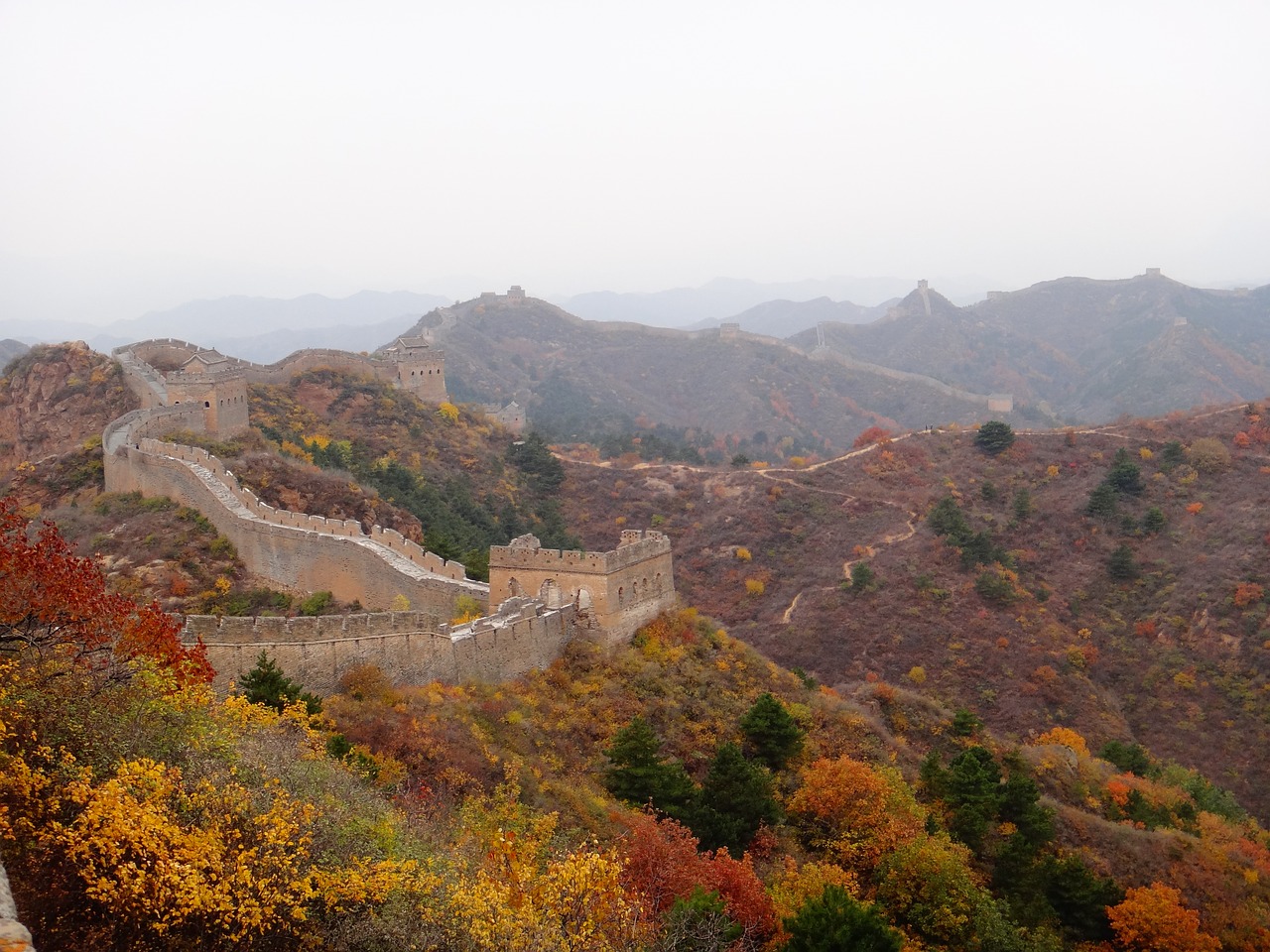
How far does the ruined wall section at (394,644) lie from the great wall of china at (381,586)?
22 mm

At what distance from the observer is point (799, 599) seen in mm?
49844

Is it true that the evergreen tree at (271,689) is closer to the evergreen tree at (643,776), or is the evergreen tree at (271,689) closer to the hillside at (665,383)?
the evergreen tree at (643,776)

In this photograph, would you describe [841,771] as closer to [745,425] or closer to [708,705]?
[708,705]

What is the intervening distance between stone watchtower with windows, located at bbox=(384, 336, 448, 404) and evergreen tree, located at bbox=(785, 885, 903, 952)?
48557 millimetres

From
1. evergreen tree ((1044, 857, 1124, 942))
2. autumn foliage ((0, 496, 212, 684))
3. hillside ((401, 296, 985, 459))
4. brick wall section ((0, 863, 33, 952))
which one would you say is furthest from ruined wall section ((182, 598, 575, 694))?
hillside ((401, 296, 985, 459))

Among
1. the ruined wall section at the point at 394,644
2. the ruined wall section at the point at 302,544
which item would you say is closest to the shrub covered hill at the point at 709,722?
the ruined wall section at the point at 394,644

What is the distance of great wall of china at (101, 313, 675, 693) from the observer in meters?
18.5

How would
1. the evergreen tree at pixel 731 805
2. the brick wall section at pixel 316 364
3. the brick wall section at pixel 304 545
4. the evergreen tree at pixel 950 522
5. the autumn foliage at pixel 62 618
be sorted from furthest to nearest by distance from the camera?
1. the evergreen tree at pixel 950 522
2. the brick wall section at pixel 316 364
3. the brick wall section at pixel 304 545
4. the evergreen tree at pixel 731 805
5. the autumn foliage at pixel 62 618

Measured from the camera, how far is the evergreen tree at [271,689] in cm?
1581

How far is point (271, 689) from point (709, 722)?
11257 millimetres

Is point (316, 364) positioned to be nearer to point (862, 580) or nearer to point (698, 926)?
point (862, 580)

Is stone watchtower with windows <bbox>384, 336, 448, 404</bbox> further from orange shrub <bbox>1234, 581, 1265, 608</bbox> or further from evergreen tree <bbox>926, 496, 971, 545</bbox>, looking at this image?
orange shrub <bbox>1234, 581, 1265, 608</bbox>

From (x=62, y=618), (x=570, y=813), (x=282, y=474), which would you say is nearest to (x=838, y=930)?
(x=570, y=813)

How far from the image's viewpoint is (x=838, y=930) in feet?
47.0
